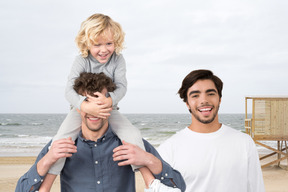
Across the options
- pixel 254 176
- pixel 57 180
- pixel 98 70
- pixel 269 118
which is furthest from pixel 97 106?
pixel 269 118

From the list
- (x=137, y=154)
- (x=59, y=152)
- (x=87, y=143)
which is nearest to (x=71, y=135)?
(x=87, y=143)

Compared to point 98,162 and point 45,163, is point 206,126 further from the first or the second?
point 45,163

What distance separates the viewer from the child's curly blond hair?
3025mm

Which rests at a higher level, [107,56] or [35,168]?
[107,56]

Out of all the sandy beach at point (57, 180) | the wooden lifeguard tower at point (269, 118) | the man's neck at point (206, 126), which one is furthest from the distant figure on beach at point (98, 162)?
the wooden lifeguard tower at point (269, 118)

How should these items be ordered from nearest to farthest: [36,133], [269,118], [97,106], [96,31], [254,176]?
[97,106]
[96,31]
[254,176]
[269,118]
[36,133]

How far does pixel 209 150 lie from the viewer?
3559 millimetres

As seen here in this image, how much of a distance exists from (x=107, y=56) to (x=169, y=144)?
3.61 feet

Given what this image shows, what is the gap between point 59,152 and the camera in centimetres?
253

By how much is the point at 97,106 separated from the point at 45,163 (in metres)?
0.52

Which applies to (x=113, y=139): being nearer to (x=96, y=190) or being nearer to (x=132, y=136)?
(x=132, y=136)

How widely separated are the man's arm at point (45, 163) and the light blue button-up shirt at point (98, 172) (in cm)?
8

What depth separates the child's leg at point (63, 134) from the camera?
2.69 metres

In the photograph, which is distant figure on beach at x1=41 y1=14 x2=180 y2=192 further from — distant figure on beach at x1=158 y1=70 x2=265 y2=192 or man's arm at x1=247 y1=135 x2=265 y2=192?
A: man's arm at x1=247 y1=135 x2=265 y2=192
